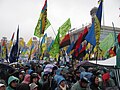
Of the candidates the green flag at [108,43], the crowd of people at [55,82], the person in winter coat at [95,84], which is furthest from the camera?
the green flag at [108,43]

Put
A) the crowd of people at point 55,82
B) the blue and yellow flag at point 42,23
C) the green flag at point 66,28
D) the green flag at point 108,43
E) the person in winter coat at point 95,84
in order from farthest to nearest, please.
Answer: the green flag at point 66,28 < the green flag at point 108,43 < the blue and yellow flag at point 42,23 < the person in winter coat at point 95,84 < the crowd of people at point 55,82

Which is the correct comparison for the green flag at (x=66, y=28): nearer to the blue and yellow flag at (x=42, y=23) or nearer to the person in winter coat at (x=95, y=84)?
the blue and yellow flag at (x=42, y=23)

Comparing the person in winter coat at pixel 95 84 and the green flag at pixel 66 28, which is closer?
the person in winter coat at pixel 95 84

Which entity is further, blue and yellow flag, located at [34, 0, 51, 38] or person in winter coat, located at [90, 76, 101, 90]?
blue and yellow flag, located at [34, 0, 51, 38]

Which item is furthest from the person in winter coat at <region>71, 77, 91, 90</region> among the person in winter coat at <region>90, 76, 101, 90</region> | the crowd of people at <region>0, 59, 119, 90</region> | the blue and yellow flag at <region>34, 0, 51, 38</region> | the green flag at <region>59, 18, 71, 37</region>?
the green flag at <region>59, 18, 71, 37</region>

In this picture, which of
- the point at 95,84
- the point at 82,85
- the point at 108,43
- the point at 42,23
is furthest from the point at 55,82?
the point at 108,43

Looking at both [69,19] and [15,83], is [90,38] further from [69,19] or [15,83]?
[69,19]

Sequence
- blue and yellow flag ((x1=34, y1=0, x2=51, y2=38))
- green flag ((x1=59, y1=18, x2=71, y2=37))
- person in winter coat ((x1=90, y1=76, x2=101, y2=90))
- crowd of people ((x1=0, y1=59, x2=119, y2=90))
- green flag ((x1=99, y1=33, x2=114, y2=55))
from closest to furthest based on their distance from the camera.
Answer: crowd of people ((x1=0, y1=59, x2=119, y2=90)), person in winter coat ((x1=90, y1=76, x2=101, y2=90)), blue and yellow flag ((x1=34, y1=0, x2=51, y2=38)), green flag ((x1=99, y1=33, x2=114, y2=55)), green flag ((x1=59, y1=18, x2=71, y2=37))

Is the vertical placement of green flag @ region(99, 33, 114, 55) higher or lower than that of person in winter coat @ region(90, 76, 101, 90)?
higher

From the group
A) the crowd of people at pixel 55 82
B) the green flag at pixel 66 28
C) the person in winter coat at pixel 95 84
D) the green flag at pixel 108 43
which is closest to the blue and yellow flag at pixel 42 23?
the green flag at pixel 66 28

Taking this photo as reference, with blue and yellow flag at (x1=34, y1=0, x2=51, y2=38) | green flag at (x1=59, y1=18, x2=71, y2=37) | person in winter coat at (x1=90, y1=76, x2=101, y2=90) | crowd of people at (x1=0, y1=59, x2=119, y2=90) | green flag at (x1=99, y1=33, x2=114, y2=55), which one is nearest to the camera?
crowd of people at (x1=0, y1=59, x2=119, y2=90)

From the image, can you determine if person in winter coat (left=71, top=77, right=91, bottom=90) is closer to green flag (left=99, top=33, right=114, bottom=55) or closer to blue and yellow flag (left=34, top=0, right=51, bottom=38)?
blue and yellow flag (left=34, top=0, right=51, bottom=38)

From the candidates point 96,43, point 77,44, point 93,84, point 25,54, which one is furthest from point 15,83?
point 25,54

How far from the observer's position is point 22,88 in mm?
4715
